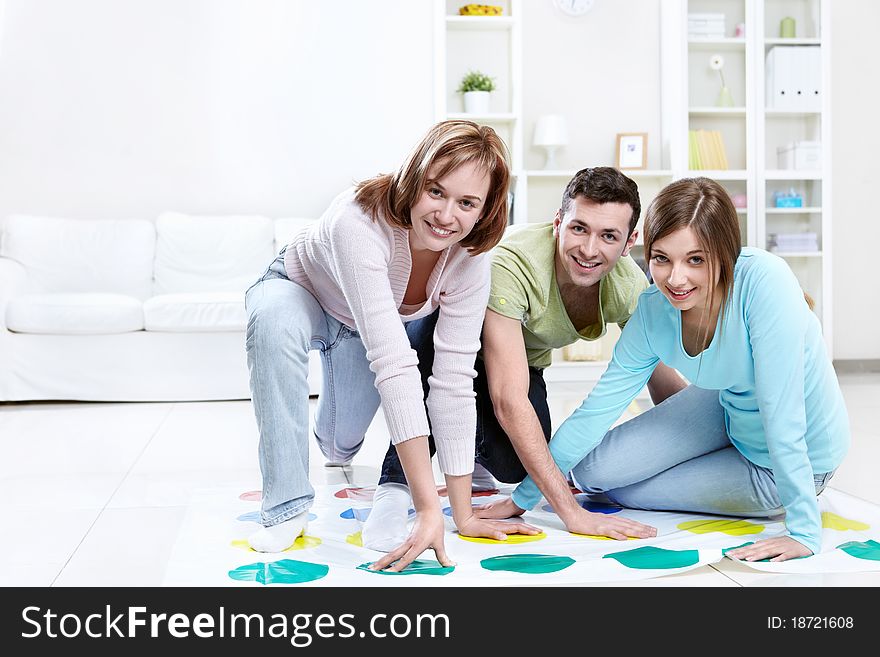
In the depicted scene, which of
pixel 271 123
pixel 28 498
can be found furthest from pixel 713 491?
pixel 271 123

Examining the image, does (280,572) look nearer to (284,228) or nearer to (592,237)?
(592,237)

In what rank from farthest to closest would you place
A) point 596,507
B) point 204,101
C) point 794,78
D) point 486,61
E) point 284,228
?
1. point 486,61
2. point 204,101
3. point 794,78
4. point 284,228
5. point 596,507

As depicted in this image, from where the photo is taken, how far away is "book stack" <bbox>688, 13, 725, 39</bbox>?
14.7 ft

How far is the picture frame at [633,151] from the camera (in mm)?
4641

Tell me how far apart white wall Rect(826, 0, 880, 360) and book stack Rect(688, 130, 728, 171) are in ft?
2.45

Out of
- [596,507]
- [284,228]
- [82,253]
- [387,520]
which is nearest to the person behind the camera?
[387,520]

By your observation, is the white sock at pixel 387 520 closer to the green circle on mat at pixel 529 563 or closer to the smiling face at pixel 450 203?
the green circle on mat at pixel 529 563

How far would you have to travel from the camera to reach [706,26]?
448cm

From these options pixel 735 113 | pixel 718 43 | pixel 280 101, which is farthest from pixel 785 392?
pixel 280 101

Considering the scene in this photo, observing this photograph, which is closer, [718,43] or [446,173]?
[446,173]

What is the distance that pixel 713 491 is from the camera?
1753mm

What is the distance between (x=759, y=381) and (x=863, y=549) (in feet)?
1.18

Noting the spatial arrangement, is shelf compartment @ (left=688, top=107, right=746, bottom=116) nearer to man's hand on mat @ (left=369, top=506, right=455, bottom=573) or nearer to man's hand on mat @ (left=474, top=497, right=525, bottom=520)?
man's hand on mat @ (left=474, top=497, right=525, bottom=520)

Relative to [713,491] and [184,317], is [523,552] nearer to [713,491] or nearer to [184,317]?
[713,491]
